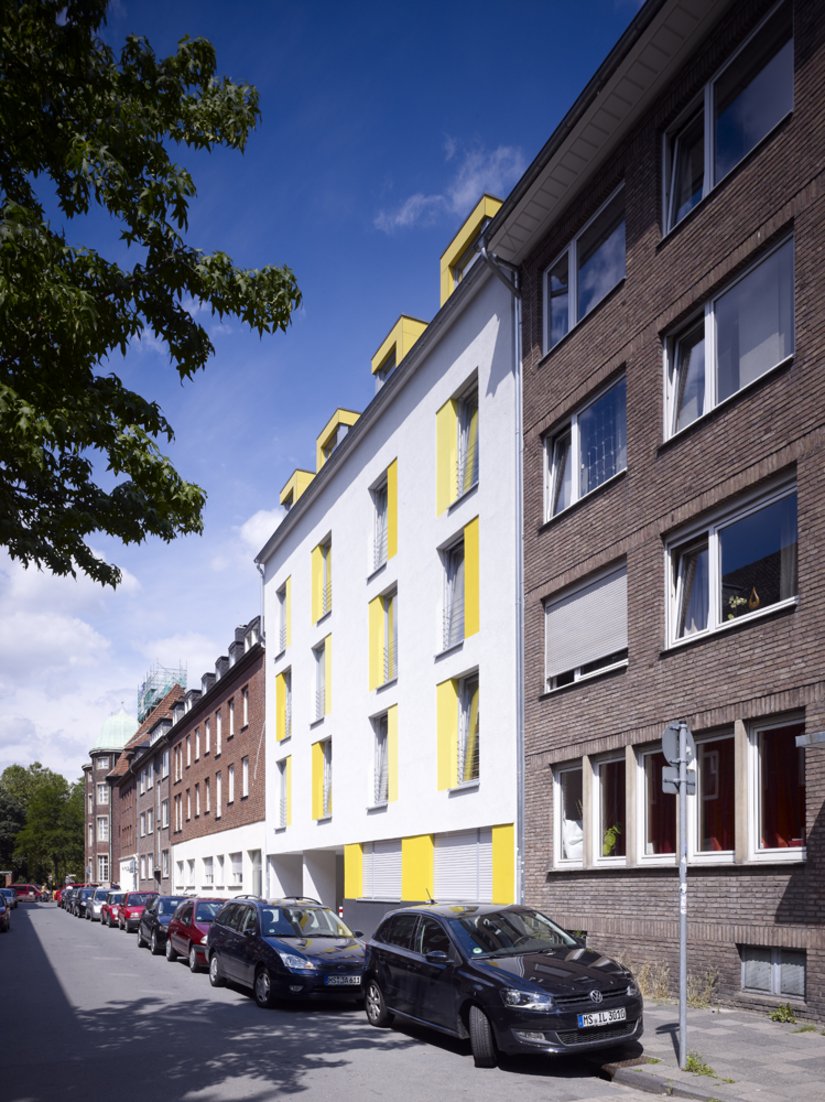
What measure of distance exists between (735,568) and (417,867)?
36.6ft

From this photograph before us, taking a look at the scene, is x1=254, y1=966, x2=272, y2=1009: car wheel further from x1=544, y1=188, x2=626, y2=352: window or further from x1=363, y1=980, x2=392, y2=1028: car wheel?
x1=544, y1=188, x2=626, y2=352: window

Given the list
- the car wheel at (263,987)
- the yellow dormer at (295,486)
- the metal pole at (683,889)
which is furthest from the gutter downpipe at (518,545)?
the yellow dormer at (295,486)

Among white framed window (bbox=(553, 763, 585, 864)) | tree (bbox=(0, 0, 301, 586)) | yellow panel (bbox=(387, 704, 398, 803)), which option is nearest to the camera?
tree (bbox=(0, 0, 301, 586))

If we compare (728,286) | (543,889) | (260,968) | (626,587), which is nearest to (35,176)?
(728,286)

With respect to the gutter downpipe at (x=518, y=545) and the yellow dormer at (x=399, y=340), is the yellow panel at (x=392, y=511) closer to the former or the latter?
the yellow dormer at (x=399, y=340)

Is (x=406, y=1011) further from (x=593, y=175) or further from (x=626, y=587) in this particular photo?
(x=593, y=175)

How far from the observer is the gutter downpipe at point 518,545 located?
18219 millimetres

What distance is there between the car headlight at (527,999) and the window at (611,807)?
18.6ft

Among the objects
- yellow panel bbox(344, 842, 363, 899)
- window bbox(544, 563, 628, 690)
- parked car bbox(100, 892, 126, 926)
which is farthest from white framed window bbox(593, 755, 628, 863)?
parked car bbox(100, 892, 126, 926)

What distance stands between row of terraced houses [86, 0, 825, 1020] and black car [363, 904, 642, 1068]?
2.21 metres

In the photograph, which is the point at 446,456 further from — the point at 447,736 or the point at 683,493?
the point at 683,493

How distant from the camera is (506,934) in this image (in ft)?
38.4

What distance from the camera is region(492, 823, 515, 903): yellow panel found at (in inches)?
725

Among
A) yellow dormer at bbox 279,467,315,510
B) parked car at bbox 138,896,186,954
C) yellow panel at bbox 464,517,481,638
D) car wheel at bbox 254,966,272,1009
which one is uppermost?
yellow dormer at bbox 279,467,315,510
